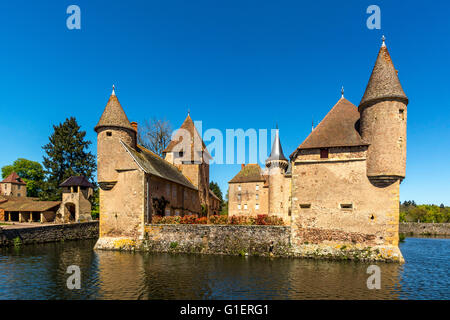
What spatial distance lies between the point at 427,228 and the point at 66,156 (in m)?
62.8

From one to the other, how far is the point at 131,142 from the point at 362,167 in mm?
16929

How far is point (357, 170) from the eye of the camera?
16719mm

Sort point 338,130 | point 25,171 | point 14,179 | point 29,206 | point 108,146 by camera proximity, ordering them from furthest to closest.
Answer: point 25,171, point 14,179, point 29,206, point 108,146, point 338,130

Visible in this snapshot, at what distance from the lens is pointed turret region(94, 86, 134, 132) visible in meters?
20.2

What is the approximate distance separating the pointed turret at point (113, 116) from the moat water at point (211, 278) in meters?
9.43

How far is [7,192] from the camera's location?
5456cm

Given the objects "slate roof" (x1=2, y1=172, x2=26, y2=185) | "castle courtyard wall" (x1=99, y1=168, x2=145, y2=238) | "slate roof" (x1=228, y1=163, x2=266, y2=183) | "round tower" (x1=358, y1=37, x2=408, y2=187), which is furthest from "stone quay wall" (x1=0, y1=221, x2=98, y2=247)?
"slate roof" (x1=2, y1=172, x2=26, y2=185)

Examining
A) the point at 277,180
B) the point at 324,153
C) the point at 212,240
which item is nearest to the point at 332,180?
the point at 324,153

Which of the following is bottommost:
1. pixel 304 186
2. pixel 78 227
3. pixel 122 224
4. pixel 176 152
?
pixel 78 227

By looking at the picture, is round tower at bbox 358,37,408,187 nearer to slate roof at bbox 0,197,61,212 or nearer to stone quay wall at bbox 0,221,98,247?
stone quay wall at bbox 0,221,98,247

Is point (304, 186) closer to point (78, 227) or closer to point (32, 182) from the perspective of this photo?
point (78, 227)

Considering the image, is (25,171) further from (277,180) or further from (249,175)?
(277,180)

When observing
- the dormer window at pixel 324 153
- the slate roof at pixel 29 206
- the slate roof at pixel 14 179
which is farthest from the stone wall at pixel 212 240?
the slate roof at pixel 14 179

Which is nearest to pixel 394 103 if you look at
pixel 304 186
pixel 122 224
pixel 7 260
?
pixel 304 186
